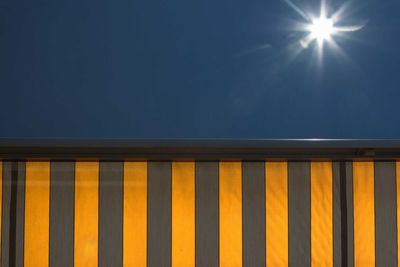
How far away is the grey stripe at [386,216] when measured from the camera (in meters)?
1.36

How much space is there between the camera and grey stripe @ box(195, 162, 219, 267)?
1.32 metres

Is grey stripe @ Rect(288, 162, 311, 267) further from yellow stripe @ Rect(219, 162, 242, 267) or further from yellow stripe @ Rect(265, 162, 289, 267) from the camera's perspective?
yellow stripe @ Rect(219, 162, 242, 267)

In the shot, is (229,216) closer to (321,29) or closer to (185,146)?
(185,146)

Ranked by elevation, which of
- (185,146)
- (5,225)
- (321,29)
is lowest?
(5,225)

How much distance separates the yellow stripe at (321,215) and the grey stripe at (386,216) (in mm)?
167

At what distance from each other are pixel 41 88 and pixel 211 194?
649mm

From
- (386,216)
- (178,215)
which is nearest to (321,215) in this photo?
(386,216)

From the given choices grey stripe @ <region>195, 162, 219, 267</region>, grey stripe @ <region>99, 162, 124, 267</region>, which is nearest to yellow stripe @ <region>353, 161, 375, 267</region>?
grey stripe @ <region>195, 162, 219, 267</region>

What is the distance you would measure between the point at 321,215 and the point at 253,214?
249mm

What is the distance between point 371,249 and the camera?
4.50 feet

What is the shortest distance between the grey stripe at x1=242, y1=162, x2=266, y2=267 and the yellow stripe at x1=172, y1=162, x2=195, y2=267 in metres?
0.18

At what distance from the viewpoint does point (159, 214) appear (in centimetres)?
132

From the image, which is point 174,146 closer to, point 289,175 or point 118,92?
point 118,92

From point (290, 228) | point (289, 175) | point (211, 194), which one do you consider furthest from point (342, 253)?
point (211, 194)
